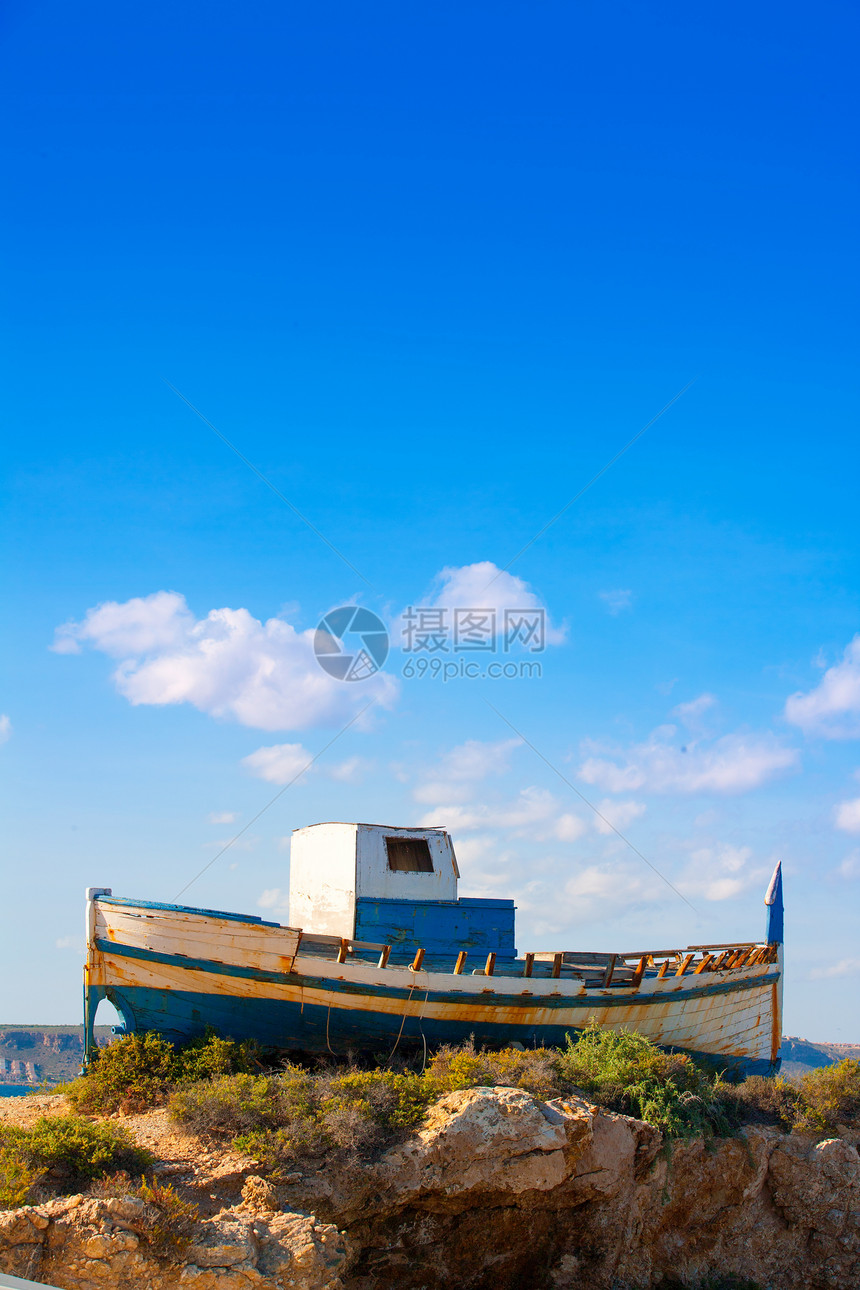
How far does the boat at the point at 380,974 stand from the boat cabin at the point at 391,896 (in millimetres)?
25

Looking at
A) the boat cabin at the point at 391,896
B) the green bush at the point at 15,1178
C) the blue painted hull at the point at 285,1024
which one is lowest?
the green bush at the point at 15,1178

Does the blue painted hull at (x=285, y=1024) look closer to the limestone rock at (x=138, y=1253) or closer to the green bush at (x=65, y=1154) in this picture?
the green bush at (x=65, y=1154)

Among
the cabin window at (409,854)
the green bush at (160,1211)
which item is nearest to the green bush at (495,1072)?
the green bush at (160,1211)

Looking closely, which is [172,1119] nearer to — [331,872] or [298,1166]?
[298,1166]

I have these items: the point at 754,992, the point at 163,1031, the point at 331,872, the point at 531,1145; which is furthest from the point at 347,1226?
the point at 754,992

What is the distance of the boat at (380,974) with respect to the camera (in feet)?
43.5

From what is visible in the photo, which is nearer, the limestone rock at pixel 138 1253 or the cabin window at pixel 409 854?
the limestone rock at pixel 138 1253

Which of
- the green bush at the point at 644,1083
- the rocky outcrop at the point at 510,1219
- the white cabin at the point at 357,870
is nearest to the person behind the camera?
the rocky outcrop at the point at 510,1219

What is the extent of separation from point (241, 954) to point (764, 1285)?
9478 mm

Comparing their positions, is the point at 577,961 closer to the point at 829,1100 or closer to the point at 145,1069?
the point at 829,1100

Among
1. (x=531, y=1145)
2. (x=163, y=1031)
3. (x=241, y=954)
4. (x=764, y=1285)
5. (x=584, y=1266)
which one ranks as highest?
(x=241, y=954)

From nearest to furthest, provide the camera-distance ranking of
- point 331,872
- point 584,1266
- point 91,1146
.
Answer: point 91,1146 → point 584,1266 → point 331,872

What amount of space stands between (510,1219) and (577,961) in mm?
9137

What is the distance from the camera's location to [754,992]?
2020 centimetres
